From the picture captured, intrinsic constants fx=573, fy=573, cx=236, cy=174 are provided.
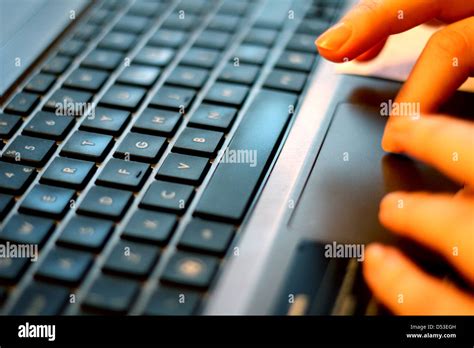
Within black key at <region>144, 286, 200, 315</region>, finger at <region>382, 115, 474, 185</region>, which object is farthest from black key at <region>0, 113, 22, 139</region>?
finger at <region>382, 115, 474, 185</region>

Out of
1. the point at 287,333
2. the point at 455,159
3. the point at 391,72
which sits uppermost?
the point at 391,72

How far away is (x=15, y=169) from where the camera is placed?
17.3 inches

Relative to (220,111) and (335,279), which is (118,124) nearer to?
(220,111)

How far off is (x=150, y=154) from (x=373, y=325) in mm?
212

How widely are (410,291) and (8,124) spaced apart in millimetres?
348

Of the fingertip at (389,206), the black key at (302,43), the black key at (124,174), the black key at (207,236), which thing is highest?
the black key at (302,43)

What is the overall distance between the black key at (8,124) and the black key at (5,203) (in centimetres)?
8

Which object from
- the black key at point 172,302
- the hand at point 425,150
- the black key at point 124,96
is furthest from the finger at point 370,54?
the black key at point 172,302

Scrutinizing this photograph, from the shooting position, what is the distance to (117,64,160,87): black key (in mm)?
536

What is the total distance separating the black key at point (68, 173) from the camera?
428 mm

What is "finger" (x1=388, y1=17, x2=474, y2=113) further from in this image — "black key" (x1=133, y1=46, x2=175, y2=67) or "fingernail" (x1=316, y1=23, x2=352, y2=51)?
"black key" (x1=133, y1=46, x2=175, y2=67)

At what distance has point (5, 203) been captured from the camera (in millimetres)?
415

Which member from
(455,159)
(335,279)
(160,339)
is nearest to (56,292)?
(160,339)

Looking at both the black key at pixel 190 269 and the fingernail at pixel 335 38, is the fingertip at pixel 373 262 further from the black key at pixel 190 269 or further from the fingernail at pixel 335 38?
the fingernail at pixel 335 38
